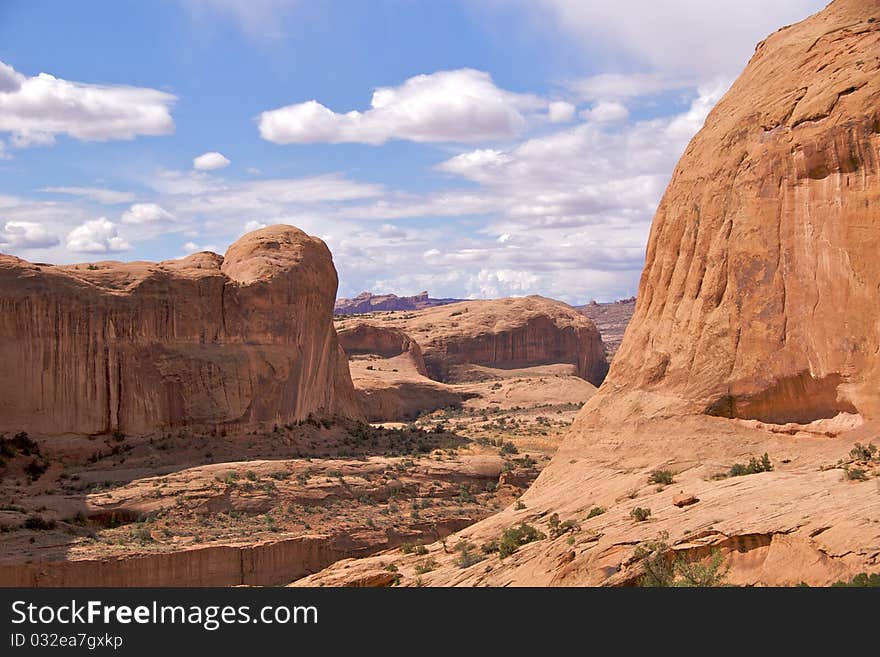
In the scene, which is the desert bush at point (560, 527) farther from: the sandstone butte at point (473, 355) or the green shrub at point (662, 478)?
the sandstone butte at point (473, 355)

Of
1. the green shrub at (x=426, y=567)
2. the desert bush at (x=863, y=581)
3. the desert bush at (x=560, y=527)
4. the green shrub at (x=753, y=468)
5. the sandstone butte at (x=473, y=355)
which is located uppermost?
the sandstone butte at (x=473, y=355)

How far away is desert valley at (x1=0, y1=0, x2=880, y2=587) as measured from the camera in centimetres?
1452

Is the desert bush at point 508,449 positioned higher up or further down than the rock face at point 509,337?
further down

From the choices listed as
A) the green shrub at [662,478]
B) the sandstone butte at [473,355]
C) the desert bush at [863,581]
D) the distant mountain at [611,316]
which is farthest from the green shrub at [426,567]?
the distant mountain at [611,316]

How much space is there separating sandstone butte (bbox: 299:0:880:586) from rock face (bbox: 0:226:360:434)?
54.9 feet

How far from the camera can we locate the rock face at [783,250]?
54.1 ft

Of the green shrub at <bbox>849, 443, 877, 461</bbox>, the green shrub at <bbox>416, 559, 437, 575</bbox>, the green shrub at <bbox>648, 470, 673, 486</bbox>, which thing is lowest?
the green shrub at <bbox>416, 559, 437, 575</bbox>

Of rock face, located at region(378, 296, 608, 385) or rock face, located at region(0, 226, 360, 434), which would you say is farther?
rock face, located at region(378, 296, 608, 385)

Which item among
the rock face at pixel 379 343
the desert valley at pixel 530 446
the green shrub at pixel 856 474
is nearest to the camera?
the green shrub at pixel 856 474

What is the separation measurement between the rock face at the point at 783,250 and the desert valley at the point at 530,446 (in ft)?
0.14

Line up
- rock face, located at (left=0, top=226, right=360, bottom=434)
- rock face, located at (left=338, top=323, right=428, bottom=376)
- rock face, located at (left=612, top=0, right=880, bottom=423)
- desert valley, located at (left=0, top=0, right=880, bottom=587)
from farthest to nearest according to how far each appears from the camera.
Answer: rock face, located at (left=338, top=323, right=428, bottom=376)
rock face, located at (left=0, top=226, right=360, bottom=434)
rock face, located at (left=612, top=0, right=880, bottom=423)
desert valley, located at (left=0, top=0, right=880, bottom=587)

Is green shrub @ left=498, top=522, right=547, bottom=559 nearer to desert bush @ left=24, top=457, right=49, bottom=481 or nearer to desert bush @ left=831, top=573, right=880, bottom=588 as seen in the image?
desert bush @ left=831, top=573, right=880, bottom=588

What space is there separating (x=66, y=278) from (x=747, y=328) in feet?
80.0

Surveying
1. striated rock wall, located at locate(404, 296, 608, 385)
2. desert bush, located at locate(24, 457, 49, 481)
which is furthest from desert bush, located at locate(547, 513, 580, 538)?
striated rock wall, located at locate(404, 296, 608, 385)
